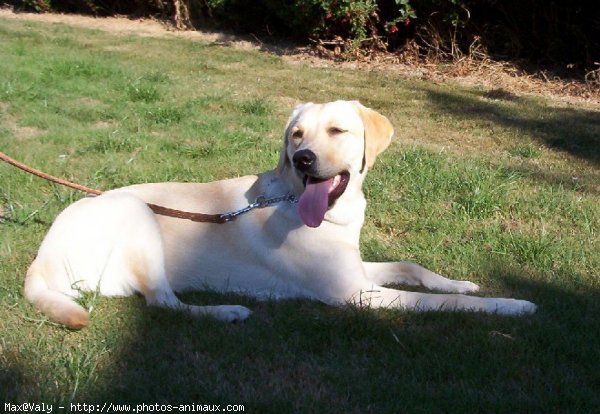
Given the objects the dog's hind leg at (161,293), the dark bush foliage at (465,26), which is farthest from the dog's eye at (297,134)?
the dark bush foliage at (465,26)

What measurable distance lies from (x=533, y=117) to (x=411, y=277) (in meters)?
5.12

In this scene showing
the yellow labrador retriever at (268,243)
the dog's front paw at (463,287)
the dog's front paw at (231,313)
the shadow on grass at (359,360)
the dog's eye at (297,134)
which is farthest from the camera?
the dog's front paw at (463,287)

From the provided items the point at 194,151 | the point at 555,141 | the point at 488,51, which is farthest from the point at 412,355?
the point at 488,51

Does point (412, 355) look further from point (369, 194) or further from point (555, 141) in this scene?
point (555, 141)

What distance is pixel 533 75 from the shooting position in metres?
11.3

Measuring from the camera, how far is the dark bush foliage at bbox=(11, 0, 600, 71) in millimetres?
11797

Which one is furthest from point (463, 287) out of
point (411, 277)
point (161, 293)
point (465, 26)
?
point (465, 26)

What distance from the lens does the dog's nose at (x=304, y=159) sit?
3506mm

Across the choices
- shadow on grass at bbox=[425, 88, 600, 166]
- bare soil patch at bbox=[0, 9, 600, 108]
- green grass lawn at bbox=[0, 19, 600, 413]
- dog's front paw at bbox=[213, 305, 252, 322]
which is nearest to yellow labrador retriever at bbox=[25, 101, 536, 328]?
dog's front paw at bbox=[213, 305, 252, 322]

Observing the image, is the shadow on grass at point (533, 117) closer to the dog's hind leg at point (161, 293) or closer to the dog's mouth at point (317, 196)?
the dog's mouth at point (317, 196)

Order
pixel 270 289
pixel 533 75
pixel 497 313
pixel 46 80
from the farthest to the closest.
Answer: pixel 533 75 → pixel 46 80 → pixel 270 289 → pixel 497 313

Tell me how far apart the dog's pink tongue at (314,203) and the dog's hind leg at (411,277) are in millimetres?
572

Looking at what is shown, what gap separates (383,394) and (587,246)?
7.24ft

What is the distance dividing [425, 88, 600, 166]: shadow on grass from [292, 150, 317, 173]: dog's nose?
3.95m
